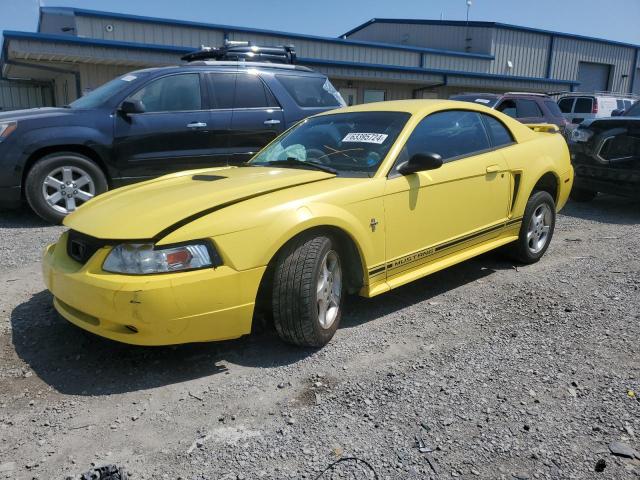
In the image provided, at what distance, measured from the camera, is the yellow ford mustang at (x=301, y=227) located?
2.81m

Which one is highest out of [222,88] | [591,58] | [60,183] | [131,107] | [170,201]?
[591,58]

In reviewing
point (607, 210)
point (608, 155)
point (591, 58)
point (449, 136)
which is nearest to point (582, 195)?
point (607, 210)

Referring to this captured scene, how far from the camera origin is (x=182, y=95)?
6.52 meters

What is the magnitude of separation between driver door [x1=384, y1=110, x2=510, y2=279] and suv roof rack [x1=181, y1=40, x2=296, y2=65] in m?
4.47

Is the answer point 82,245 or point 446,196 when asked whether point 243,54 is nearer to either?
point 446,196

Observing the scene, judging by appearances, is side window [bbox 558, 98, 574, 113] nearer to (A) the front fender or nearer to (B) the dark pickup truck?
(B) the dark pickup truck

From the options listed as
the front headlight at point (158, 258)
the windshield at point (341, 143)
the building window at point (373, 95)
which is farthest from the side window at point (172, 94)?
the building window at point (373, 95)

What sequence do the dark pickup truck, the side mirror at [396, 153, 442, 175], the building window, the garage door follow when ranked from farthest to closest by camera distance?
the garage door, the building window, the dark pickup truck, the side mirror at [396, 153, 442, 175]

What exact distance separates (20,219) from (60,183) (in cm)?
92

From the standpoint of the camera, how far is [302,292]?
120 inches

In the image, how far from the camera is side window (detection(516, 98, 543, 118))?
12.1 meters

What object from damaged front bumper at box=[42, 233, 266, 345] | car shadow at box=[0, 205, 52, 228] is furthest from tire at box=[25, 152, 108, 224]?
damaged front bumper at box=[42, 233, 266, 345]

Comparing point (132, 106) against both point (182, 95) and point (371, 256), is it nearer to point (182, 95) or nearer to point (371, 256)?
point (182, 95)

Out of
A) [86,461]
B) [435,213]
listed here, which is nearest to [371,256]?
[435,213]
